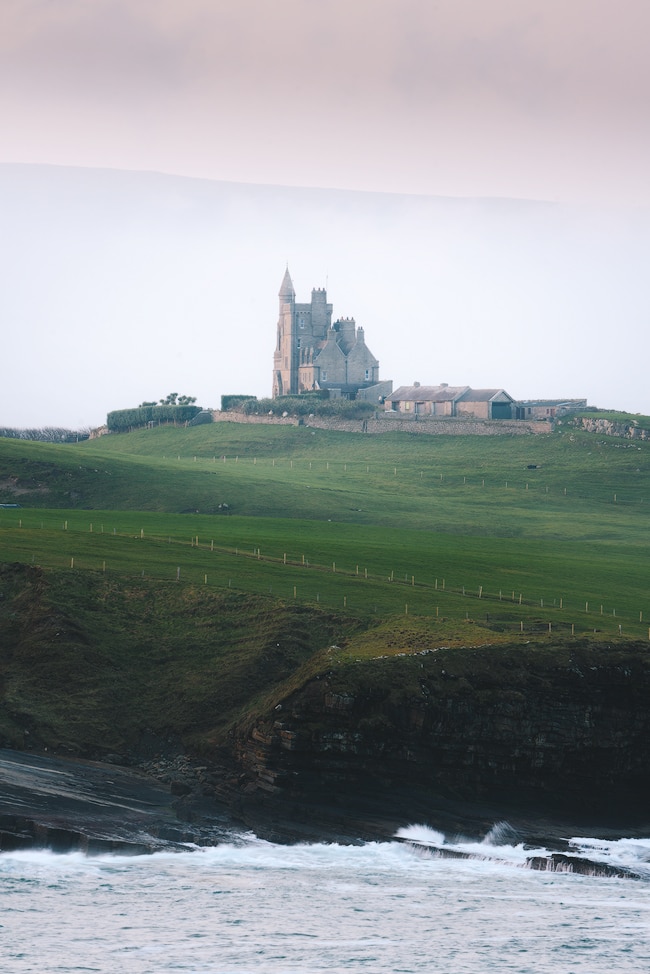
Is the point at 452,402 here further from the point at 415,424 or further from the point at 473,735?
the point at 473,735

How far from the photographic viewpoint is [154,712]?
62906mm

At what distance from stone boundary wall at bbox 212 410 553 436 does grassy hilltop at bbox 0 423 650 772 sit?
2740cm

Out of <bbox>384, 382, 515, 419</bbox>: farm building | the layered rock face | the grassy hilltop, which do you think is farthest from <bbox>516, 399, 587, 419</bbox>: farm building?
the layered rock face

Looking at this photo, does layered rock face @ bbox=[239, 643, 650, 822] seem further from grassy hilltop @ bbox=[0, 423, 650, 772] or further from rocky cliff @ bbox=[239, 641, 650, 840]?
grassy hilltop @ bbox=[0, 423, 650, 772]

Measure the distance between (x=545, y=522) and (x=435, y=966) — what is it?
3198 inches

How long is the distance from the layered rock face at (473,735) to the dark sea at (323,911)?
3.57 m

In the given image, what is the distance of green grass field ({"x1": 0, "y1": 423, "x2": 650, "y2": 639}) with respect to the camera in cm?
7800

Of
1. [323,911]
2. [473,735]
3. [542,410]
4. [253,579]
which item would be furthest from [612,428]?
[323,911]

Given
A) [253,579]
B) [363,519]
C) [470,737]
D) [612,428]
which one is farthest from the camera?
[612,428]

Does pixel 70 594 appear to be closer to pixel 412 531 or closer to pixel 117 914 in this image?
pixel 117 914

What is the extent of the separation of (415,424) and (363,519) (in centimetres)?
6863

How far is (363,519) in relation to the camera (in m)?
116

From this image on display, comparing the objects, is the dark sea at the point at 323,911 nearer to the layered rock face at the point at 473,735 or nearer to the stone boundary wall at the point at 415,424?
the layered rock face at the point at 473,735

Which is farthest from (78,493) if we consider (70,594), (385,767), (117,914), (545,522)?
(117,914)
